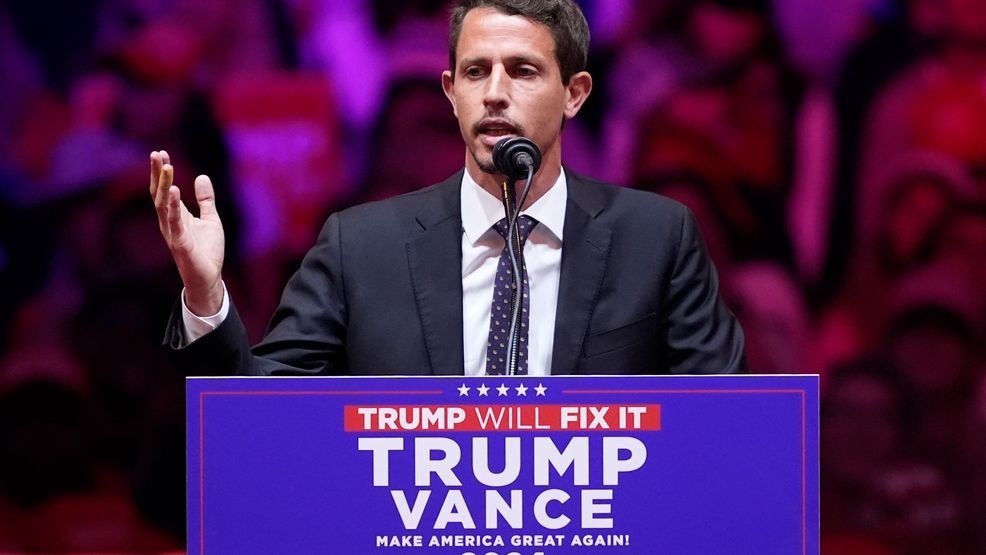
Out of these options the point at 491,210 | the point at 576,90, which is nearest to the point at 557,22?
the point at 576,90

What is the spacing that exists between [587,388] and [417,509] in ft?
0.70

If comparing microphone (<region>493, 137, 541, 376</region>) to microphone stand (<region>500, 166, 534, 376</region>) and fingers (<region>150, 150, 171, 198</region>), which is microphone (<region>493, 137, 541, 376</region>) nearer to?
microphone stand (<region>500, 166, 534, 376</region>)

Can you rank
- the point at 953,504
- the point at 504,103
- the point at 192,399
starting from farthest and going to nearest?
the point at 953,504 < the point at 504,103 < the point at 192,399

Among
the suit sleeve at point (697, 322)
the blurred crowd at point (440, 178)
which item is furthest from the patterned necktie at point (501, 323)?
the blurred crowd at point (440, 178)

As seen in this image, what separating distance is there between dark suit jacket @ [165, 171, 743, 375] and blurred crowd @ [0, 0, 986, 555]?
1.26 metres

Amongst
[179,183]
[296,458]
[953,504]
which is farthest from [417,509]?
[953,504]

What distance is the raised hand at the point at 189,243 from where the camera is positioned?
1.41 meters

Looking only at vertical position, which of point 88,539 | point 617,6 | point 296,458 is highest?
point 617,6

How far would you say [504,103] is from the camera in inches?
68.1

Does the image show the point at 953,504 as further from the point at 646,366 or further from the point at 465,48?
the point at 465,48

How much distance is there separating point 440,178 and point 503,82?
1373 millimetres

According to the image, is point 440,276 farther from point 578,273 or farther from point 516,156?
point 516,156

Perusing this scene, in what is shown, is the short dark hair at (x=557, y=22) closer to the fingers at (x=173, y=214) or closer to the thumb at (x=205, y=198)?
the thumb at (x=205, y=198)

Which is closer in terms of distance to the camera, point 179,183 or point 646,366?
point 646,366
